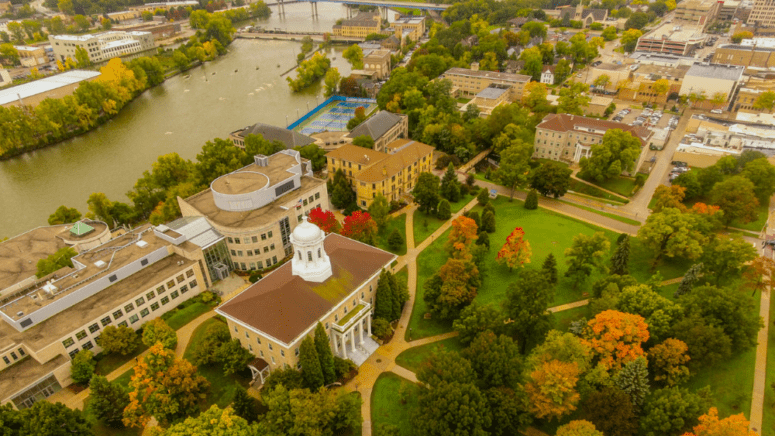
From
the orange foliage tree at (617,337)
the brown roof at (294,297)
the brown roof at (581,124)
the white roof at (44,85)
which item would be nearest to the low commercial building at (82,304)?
the brown roof at (294,297)

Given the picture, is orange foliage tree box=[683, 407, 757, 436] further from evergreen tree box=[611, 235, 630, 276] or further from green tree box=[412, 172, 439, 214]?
green tree box=[412, 172, 439, 214]

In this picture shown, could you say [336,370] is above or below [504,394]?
below

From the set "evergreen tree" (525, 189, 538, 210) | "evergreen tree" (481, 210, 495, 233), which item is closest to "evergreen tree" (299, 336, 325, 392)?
"evergreen tree" (481, 210, 495, 233)

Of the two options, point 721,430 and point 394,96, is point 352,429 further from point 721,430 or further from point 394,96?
point 394,96

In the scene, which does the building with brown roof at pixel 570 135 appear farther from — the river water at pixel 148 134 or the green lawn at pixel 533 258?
the river water at pixel 148 134

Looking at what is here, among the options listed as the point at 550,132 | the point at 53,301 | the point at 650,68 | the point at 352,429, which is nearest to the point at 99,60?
the point at 53,301

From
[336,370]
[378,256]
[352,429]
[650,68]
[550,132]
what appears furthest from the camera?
[650,68]

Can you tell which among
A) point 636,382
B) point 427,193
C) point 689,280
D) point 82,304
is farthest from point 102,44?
point 636,382
